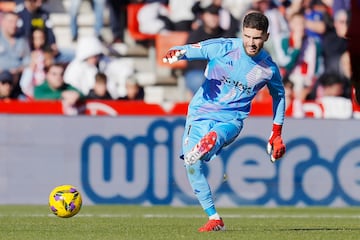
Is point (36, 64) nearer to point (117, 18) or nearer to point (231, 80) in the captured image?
point (117, 18)

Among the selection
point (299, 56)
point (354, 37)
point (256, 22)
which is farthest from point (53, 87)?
point (256, 22)

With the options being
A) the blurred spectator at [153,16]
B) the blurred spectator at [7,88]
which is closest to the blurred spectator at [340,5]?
the blurred spectator at [153,16]

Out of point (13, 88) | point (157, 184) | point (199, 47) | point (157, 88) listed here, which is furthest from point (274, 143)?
point (157, 88)

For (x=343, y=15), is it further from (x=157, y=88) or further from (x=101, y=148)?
(x=101, y=148)

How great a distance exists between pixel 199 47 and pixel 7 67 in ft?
29.3

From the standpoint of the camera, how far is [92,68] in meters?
18.6

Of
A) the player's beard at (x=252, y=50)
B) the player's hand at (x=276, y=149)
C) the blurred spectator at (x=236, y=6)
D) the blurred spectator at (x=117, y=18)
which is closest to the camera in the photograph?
the player's beard at (x=252, y=50)

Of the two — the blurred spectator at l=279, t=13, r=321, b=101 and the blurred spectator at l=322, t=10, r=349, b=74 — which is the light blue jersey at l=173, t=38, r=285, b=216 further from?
the blurred spectator at l=322, t=10, r=349, b=74

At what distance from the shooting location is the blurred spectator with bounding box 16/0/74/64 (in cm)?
1894

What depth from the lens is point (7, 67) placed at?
1864 cm

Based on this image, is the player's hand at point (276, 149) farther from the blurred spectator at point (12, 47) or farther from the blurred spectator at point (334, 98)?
the blurred spectator at point (12, 47)

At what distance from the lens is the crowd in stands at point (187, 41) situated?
1820 cm

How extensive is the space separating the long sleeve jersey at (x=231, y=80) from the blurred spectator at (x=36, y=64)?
7890mm

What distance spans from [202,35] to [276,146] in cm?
841
